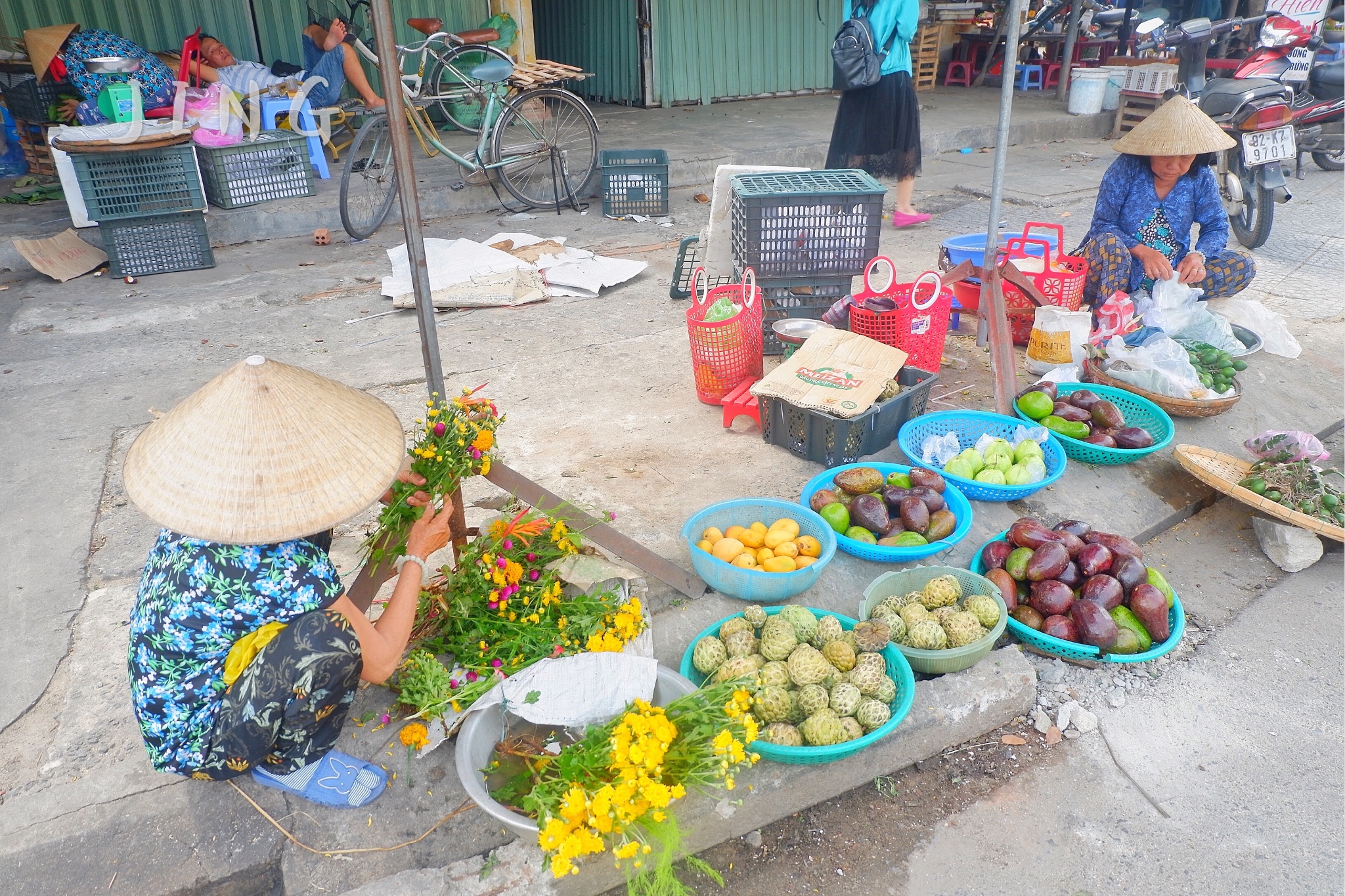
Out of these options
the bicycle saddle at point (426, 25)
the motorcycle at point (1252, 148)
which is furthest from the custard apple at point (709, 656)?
the bicycle saddle at point (426, 25)

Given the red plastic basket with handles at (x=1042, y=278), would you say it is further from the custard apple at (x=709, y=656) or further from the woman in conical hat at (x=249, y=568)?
the woman in conical hat at (x=249, y=568)

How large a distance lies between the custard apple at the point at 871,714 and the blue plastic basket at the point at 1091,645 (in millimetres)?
782

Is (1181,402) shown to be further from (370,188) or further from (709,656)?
(370,188)

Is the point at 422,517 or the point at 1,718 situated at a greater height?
the point at 422,517

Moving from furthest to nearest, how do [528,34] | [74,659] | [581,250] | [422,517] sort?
1. [528,34]
2. [581,250]
3. [74,659]
4. [422,517]

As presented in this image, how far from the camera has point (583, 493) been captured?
3.41m

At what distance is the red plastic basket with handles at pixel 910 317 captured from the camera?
3.74 m

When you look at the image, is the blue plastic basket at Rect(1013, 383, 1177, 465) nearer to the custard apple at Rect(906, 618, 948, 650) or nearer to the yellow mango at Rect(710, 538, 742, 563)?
the custard apple at Rect(906, 618, 948, 650)

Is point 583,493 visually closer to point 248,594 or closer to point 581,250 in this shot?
point 248,594

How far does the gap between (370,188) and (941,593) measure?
566 centimetres

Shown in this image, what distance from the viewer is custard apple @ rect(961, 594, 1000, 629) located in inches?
104

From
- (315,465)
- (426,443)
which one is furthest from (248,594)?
(426,443)

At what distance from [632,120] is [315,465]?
9102 millimetres

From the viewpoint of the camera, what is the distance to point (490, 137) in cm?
707
